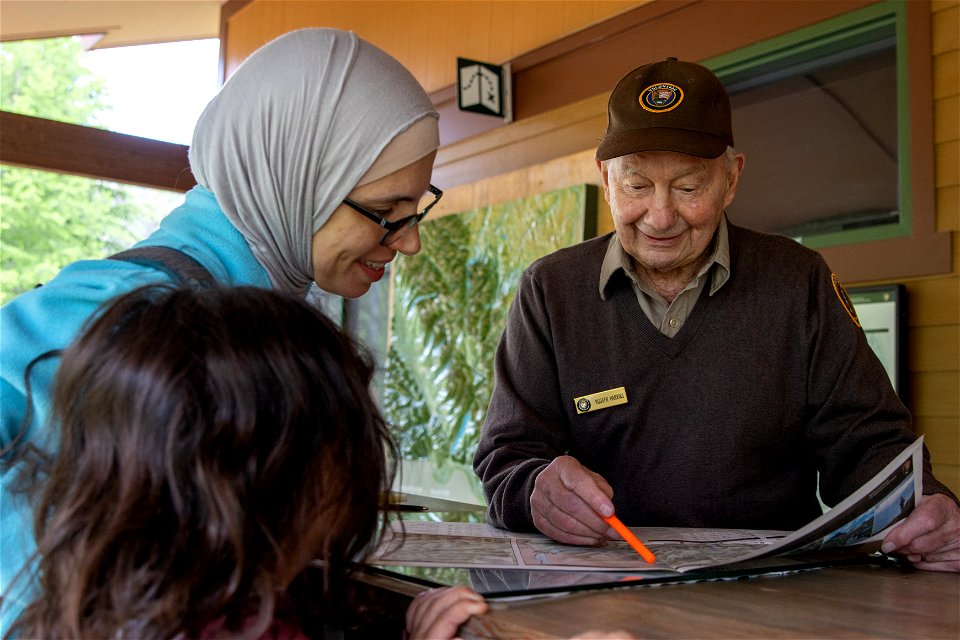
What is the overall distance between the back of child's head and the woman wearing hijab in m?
0.29

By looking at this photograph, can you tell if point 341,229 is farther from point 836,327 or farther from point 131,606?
point 836,327

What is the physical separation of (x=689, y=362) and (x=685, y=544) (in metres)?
0.55

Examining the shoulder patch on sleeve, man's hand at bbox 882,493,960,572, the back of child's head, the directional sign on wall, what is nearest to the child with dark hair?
the back of child's head

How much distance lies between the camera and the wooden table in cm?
87

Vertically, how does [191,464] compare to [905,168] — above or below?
below

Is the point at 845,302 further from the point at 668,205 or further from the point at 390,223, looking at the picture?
the point at 390,223

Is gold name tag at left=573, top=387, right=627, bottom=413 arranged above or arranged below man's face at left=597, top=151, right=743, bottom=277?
below

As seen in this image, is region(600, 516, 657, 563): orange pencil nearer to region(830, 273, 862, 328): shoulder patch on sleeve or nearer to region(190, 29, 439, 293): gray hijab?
region(190, 29, 439, 293): gray hijab

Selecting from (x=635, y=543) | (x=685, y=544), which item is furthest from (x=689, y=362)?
(x=635, y=543)

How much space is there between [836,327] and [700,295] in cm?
27

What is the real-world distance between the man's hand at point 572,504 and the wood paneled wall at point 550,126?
5.53 feet

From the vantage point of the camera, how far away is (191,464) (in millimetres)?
866

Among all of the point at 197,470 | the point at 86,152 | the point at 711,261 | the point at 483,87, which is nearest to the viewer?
the point at 197,470

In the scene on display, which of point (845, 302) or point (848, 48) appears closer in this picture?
point (845, 302)
